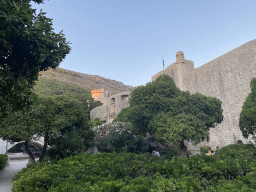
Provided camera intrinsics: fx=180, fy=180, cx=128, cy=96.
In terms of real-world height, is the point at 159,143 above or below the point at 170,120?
below

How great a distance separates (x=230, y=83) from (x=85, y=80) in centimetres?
7947

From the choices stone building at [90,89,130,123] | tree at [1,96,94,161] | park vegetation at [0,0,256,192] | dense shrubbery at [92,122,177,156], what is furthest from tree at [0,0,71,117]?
stone building at [90,89,130,123]

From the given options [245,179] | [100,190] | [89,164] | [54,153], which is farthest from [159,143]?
[100,190]

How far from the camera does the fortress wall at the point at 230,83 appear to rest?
48.4ft

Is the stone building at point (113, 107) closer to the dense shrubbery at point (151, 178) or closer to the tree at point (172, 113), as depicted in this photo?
the tree at point (172, 113)

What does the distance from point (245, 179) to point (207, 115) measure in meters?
9.06

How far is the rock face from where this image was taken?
48.5ft

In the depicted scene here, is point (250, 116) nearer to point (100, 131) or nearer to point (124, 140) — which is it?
point (124, 140)

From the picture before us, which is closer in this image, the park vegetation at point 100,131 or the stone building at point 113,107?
the park vegetation at point 100,131

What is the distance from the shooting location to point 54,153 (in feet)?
33.7

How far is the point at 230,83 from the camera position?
16.2 meters

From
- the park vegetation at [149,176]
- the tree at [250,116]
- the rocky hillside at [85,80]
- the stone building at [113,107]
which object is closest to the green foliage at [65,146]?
the park vegetation at [149,176]

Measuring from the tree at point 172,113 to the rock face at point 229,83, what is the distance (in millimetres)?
3588

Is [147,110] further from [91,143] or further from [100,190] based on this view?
[100,190]
